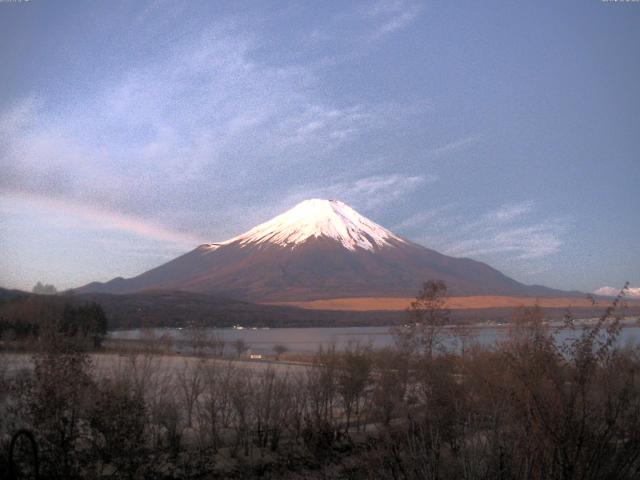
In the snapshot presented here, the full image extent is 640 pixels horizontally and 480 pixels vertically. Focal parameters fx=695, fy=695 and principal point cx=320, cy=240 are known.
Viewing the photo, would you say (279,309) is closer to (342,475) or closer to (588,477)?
(342,475)

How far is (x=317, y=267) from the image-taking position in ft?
374

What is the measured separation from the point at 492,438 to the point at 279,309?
79.6 m

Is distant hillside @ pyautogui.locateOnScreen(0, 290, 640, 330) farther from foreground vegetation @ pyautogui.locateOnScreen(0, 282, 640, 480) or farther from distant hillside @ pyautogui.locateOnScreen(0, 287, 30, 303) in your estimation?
foreground vegetation @ pyautogui.locateOnScreen(0, 282, 640, 480)

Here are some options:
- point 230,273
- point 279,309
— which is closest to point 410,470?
point 279,309

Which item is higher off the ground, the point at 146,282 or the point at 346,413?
the point at 146,282

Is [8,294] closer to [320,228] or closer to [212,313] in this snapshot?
[212,313]

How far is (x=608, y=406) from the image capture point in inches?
231

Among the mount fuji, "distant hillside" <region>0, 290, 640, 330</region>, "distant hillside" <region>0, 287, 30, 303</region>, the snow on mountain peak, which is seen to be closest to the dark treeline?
"distant hillside" <region>0, 287, 30, 303</region>

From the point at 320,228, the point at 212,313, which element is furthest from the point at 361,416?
the point at 320,228

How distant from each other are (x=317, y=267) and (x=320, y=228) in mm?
21525

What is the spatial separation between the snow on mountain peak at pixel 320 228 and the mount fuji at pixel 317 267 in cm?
19

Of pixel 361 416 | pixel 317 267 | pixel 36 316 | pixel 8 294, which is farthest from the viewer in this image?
pixel 317 267

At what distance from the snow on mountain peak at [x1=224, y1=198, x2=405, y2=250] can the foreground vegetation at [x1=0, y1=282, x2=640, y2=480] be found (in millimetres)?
107542

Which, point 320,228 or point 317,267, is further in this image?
point 320,228
